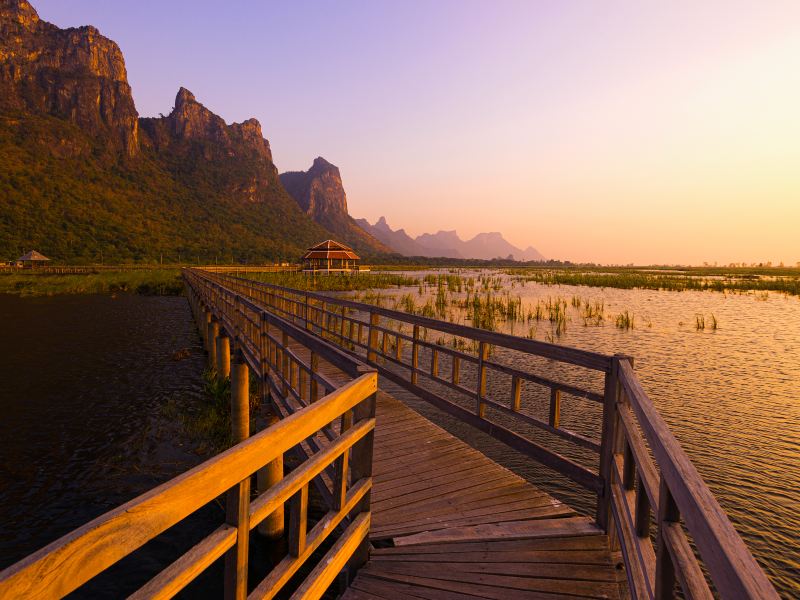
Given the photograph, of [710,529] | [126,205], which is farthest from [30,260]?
[710,529]

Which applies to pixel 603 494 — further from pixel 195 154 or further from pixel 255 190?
pixel 195 154

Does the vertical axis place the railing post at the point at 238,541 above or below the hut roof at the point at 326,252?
below

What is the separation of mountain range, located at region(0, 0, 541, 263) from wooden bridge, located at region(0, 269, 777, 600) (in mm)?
75527

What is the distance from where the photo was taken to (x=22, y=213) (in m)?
67.4

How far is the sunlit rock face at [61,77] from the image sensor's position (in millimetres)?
107125

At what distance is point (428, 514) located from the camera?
4.27 m

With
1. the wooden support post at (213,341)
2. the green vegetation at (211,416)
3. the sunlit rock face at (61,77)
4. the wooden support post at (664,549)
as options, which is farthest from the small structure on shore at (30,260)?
the sunlit rock face at (61,77)

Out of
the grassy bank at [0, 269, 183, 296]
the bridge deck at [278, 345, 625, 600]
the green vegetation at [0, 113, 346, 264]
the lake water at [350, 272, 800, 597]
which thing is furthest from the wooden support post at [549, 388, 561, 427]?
the green vegetation at [0, 113, 346, 264]

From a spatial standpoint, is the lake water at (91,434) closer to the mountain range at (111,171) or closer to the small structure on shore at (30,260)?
the small structure on shore at (30,260)

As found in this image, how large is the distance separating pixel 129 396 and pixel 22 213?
77.4m

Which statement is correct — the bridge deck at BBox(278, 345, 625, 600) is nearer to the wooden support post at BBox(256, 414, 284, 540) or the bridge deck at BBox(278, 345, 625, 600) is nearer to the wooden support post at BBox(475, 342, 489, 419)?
the wooden support post at BBox(475, 342, 489, 419)

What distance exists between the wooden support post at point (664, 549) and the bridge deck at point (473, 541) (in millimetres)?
1441

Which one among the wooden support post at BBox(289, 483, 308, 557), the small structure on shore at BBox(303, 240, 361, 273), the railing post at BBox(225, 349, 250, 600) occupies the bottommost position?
the wooden support post at BBox(289, 483, 308, 557)

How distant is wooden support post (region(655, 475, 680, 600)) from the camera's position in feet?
6.19
